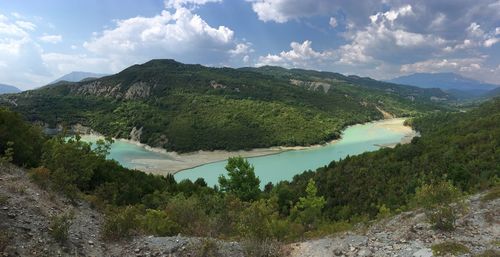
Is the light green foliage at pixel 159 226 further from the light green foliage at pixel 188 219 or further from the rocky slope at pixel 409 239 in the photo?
the rocky slope at pixel 409 239

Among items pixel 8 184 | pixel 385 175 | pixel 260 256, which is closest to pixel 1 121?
pixel 8 184

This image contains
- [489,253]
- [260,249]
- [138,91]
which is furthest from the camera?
[138,91]

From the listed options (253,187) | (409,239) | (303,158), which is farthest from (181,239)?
(303,158)

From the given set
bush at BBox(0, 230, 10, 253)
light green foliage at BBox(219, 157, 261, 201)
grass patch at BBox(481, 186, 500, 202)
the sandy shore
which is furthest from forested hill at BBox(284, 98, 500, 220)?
bush at BBox(0, 230, 10, 253)

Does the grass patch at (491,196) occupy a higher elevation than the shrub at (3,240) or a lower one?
lower

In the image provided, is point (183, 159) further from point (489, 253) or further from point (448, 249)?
point (489, 253)

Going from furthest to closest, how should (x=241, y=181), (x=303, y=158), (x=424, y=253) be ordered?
1. (x=303, y=158)
2. (x=241, y=181)
3. (x=424, y=253)

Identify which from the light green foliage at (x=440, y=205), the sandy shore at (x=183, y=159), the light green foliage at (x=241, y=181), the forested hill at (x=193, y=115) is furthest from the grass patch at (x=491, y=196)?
the forested hill at (x=193, y=115)
